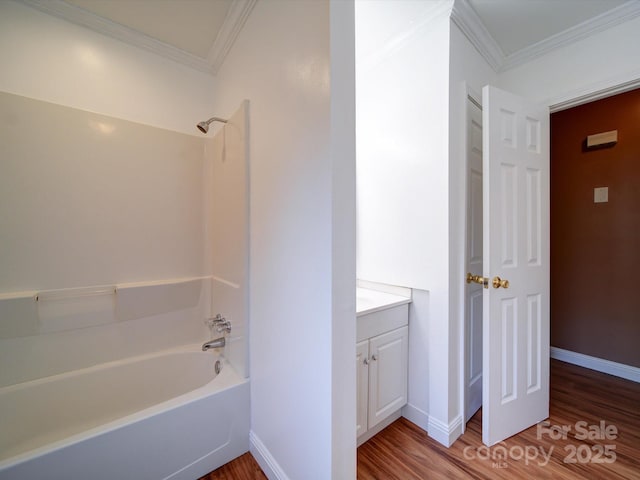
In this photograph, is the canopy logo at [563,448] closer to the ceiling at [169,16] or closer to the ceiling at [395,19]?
the ceiling at [395,19]

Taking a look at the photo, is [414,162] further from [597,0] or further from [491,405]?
[491,405]

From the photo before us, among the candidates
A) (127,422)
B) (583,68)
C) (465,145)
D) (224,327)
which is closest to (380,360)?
(224,327)

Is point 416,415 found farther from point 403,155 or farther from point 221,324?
point 403,155

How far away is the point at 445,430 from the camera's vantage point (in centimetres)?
150

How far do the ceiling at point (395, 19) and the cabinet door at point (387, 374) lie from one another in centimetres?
190

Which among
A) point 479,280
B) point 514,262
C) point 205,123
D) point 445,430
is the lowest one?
point 445,430

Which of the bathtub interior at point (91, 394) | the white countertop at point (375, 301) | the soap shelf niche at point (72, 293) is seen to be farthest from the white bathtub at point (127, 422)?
the white countertop at point (375, 301)

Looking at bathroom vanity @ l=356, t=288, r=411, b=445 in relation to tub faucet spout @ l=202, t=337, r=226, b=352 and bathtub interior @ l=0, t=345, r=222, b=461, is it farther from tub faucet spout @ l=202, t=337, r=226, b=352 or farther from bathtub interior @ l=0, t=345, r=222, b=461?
tub faucet spout @ l=202, t=337, r=226, b=352

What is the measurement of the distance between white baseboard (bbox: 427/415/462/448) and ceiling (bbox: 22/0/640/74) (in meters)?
2.36

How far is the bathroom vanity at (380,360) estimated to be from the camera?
1.43 m

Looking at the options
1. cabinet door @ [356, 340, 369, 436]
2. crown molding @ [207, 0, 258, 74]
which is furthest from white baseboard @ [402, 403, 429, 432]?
crown molding @ [207, 0, 258, 74]

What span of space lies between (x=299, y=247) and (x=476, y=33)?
1814mm

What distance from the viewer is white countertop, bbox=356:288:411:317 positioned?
146cm

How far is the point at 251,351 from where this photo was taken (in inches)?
59.2
